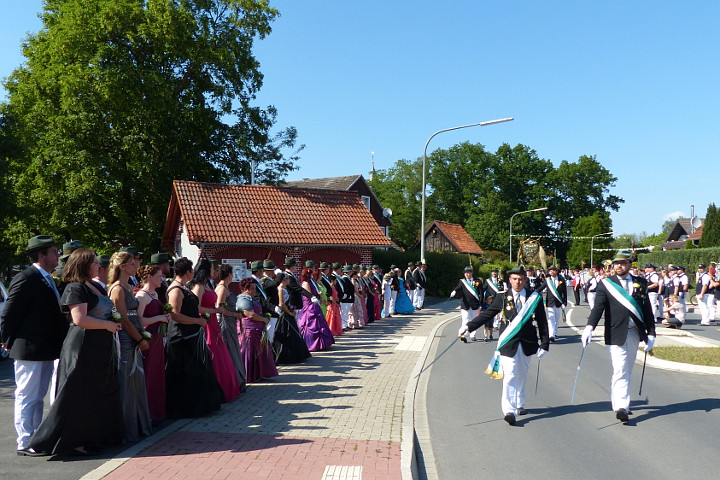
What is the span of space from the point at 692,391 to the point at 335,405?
17.8 ft

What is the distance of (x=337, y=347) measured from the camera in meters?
15.1

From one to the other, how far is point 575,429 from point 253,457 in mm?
3750

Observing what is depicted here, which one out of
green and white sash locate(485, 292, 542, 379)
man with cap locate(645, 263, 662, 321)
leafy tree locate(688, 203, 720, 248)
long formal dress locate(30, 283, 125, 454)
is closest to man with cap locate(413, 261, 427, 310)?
man with cap locate(645, 263, 662, 321)

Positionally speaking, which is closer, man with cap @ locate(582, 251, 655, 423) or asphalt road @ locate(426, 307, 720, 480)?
asphalt road @ locate(426, 307, 720, 480)

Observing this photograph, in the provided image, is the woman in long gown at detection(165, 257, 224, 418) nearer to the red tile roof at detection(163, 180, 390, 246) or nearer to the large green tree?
the red tile roof at detection(163, 180, 390, 246)

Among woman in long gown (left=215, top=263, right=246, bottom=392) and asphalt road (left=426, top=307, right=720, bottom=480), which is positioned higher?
woman in long gown (left=215, top=263, right=246, bottom=392)

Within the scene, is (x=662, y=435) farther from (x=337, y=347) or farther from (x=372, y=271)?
(x=372, y=271)

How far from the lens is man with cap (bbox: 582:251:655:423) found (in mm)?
7926

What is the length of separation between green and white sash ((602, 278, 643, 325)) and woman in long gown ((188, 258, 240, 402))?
4.85 meters

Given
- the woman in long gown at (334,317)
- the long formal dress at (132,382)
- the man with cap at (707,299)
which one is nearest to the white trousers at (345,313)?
the woman in long gown at (334,317)

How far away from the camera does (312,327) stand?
14.3 metres

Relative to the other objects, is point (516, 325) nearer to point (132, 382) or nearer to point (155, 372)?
point (155, 372)

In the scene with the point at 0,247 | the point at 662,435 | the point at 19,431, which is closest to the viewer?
the point at 19,431

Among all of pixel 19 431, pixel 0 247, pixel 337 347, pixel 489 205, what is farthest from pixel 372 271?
pixel 489 205
